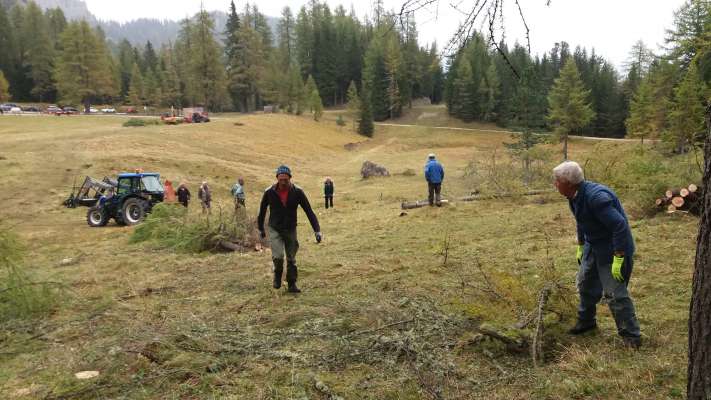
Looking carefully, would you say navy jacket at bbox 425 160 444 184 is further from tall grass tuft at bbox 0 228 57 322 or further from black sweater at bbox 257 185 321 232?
tall grass tuft at bbox 0 228 57 322

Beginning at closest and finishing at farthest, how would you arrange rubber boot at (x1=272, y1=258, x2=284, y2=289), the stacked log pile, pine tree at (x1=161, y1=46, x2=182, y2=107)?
rubber boot at (x1=272, y1=258, x2=284, y2=289), the stacked log pile, pine tree at (x1=161, y1=46, x2=182, y2=107)

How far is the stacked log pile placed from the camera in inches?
374

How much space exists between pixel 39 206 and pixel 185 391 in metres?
19.1

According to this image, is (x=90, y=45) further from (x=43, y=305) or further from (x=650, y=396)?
(x=650, y=396)

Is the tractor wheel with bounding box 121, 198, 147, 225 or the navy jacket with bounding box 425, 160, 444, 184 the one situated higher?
the navy jacket with bounding box 425, 160, 444, 184

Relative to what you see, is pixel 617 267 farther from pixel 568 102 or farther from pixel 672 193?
pixel 568 102

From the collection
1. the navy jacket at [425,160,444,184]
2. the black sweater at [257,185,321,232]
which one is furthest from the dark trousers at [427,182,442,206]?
the black sweater at [257,185,321,232]

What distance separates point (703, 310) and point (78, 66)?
6958 cm

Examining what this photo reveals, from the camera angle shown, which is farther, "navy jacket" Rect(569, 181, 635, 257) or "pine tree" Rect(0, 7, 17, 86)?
"pine tree" Rect(0, 7, 17, 86)

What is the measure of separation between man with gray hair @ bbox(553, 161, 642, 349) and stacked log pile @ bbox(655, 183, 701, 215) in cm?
667

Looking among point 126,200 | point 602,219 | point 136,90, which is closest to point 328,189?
point 126,200

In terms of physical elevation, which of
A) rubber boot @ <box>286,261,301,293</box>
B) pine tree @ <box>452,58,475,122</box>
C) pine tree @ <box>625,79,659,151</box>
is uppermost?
pine tree @ <box>452,58,475,122</box>

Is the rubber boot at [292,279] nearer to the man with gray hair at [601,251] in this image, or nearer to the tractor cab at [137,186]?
the man with gray hair at [601,251]

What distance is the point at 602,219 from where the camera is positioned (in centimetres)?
409
